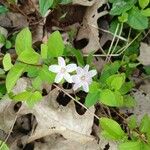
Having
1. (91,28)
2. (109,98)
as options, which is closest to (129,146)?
(109,98)

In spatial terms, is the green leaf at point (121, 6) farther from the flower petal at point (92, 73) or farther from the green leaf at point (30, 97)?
the green leaf at point (30, 97)

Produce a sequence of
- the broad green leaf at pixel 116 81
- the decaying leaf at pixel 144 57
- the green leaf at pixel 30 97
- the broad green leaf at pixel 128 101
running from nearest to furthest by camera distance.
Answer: the broad green leaf at pixel 116 81
the green leaf at pixel 30 97
the broad green leaf at pixel 128 101
the decaying leaf at pixel 144 57

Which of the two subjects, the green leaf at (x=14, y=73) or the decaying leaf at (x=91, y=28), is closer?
the green leaf at (x=14, y=73)

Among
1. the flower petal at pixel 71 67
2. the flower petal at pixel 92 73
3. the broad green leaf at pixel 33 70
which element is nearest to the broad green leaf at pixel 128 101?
the flower petal at pixel 92 73

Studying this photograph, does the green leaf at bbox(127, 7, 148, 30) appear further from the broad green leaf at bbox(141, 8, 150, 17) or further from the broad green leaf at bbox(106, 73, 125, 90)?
the broad green leaf at bbox(106, 73, 125, 90)

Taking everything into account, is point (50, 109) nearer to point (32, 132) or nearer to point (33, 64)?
point (32, 132)

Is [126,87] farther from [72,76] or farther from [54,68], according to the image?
[54,68]
